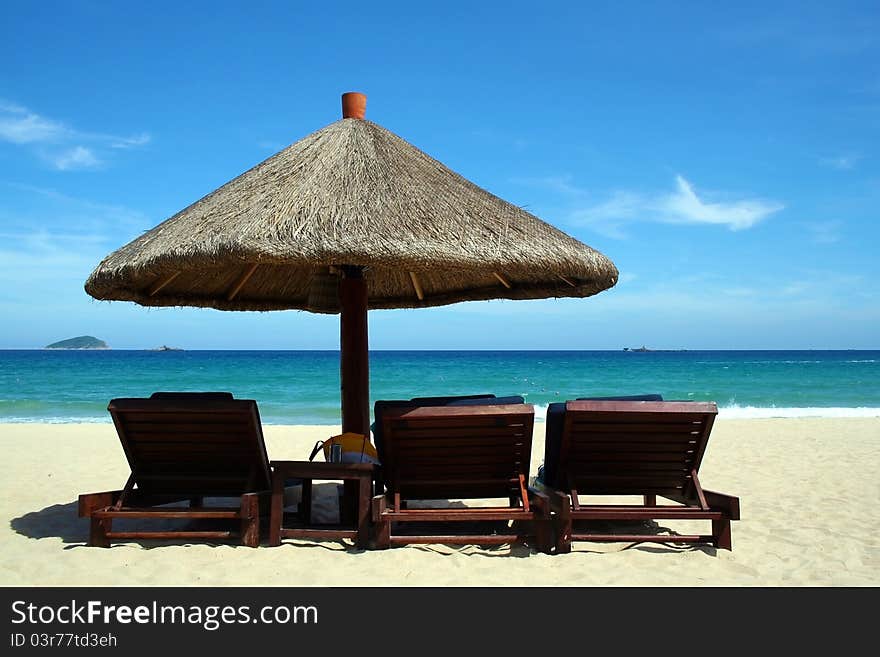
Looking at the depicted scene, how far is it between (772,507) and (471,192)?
3.10m

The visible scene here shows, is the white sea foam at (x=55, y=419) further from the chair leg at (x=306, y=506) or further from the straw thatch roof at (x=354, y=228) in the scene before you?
the chair leg at (x=306, y=506)

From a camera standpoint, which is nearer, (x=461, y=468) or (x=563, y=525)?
(x=563, y=525)

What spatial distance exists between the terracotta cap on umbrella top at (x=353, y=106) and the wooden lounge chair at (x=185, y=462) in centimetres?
208

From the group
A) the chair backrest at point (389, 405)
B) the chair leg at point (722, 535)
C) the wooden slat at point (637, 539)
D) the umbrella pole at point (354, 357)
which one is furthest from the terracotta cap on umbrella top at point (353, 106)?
the chair leg at point (722, 535)

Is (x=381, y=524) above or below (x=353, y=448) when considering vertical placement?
below

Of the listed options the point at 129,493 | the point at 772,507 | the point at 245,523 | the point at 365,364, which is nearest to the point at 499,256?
the point at 365,364

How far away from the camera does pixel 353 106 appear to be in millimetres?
4859

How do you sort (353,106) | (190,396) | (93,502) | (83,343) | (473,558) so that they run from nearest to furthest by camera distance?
1. (473,558)
2. (93,502)
3. (190,396)
4. (353,106)
5. (83,343)

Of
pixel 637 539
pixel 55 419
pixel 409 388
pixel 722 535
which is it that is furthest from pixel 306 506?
pixel 409 388

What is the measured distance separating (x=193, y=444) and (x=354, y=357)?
108cm

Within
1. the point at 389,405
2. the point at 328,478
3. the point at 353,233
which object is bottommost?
the point at 328,478

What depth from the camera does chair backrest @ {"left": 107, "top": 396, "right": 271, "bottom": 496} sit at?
3674 millimetres

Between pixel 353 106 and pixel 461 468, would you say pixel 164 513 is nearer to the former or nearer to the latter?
pixel 461 468

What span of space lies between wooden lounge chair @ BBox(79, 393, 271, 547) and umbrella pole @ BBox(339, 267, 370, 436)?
69 centimetres
